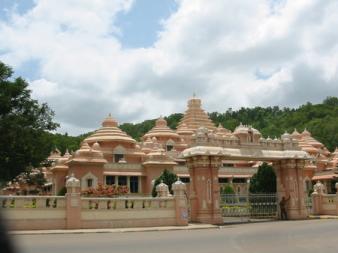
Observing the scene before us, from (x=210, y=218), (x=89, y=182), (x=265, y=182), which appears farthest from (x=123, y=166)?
(x=210, y=218)

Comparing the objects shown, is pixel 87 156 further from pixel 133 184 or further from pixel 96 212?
pixel 96 212

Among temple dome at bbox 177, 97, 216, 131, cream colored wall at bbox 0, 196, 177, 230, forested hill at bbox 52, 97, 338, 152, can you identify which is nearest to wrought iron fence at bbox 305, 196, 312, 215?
cream colored wall at bbox 0, 196, 177, 230

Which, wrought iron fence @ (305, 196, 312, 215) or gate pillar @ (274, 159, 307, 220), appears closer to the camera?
gate pillar @ (274, 159, 307, 220)

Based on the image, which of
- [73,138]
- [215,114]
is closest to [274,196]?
[73,138]

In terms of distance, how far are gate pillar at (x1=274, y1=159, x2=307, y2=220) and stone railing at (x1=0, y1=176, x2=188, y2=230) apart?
8.85m

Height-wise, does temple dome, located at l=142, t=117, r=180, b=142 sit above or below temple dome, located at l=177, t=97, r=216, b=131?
below

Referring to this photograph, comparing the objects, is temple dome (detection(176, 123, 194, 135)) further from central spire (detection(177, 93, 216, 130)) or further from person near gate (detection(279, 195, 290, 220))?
person near gate (detection(279, 195, 290, 220))

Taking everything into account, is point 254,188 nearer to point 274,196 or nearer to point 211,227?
point 274,196

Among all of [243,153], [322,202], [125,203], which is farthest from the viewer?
[322,202]

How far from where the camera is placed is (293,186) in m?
29.1

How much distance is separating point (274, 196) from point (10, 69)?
1844 centimetres

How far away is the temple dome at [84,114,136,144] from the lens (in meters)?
47.8

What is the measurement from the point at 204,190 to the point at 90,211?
276 inches

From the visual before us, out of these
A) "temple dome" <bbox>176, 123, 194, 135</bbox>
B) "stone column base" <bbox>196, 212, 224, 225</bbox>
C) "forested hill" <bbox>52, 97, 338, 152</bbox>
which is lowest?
"stone column base" <bbox>196, 212, 224, 225</bbox>
